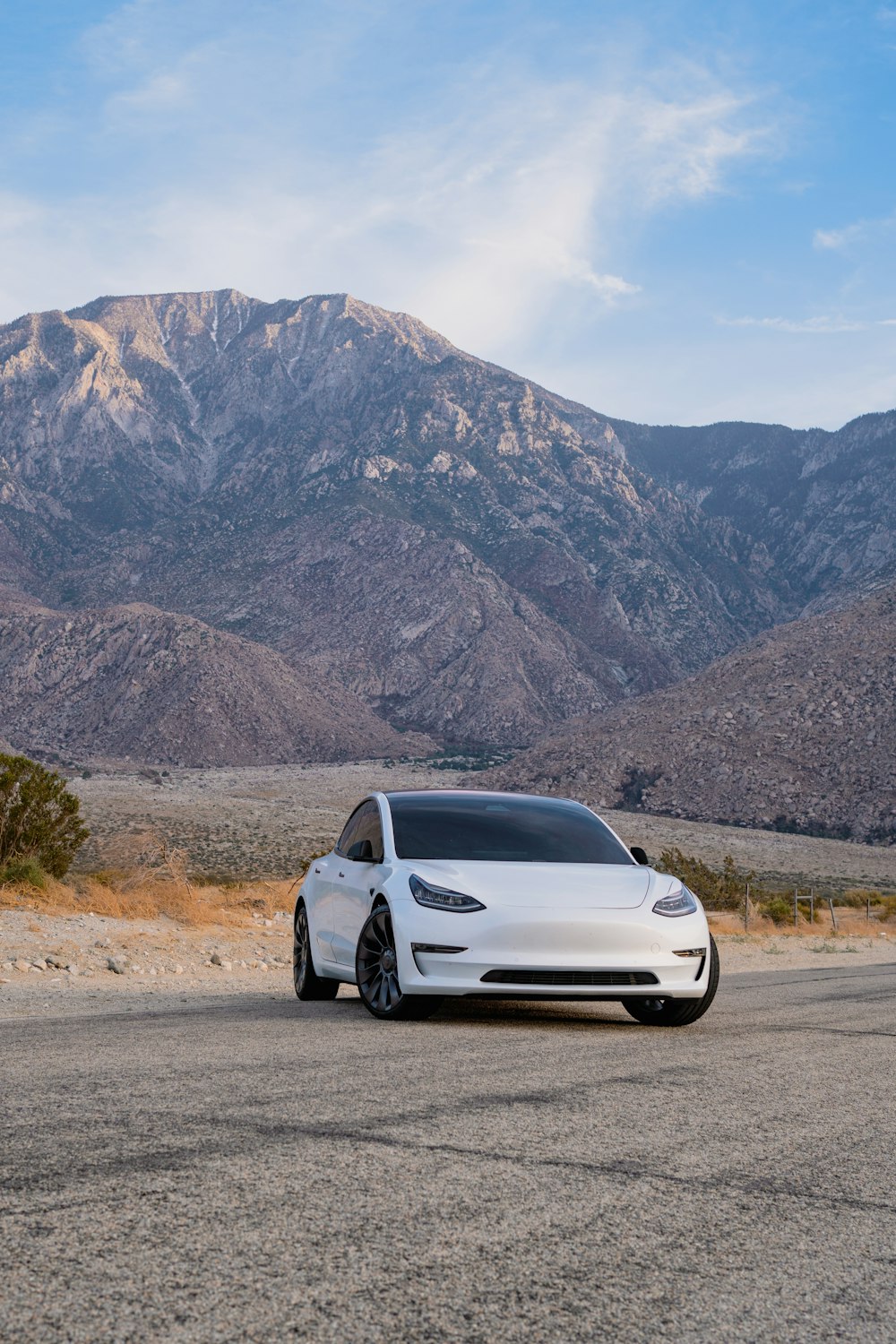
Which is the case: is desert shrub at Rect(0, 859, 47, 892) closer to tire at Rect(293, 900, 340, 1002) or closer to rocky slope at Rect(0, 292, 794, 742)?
tire at Rect(293, 900, 340, 1002)

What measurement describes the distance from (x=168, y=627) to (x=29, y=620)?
16.0 meters

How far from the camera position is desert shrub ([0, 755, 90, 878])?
21.8 m

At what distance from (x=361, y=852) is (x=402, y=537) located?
439 feet

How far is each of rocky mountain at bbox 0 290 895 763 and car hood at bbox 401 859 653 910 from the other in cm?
10650

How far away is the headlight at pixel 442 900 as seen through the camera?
7.74 m

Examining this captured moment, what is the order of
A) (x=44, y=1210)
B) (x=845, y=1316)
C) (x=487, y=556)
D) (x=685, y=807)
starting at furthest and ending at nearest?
(x=487, y=556) < (x=685, y=807) < (x=44, y=1210) < (x=845, y=1316)

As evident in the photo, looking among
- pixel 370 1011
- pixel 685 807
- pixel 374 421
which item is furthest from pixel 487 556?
pixel 370 1011

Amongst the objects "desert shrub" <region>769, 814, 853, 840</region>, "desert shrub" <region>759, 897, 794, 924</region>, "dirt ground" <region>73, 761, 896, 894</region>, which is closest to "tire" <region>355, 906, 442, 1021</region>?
"desert shrub" <region>759, 897, 794, 924</region>

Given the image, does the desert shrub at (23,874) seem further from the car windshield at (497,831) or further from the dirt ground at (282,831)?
the dirt ground at (282,831)

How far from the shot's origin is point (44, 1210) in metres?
3.41

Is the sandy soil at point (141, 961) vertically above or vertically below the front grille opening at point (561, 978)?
below

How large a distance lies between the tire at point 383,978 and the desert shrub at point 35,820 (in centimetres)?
1433

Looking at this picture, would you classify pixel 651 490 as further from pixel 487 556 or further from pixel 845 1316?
pixel 845 1316

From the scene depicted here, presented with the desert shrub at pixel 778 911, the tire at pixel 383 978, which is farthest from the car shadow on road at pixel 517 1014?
the desert shrub at pixel 778 911
